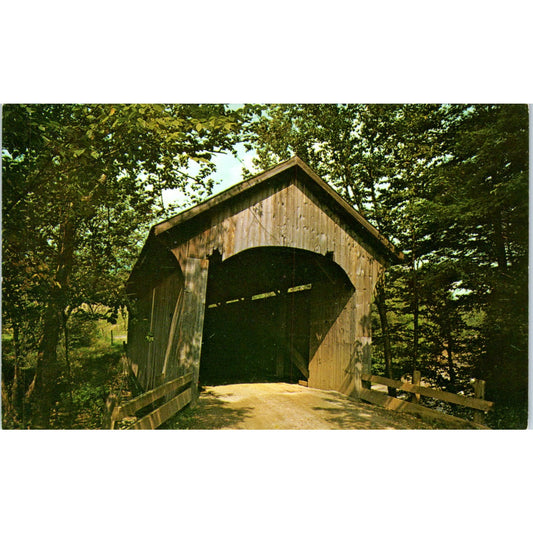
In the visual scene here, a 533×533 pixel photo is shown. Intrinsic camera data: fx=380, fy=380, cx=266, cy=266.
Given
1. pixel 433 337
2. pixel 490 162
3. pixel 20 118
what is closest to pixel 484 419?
pixel 433 337

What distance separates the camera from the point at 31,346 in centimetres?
568

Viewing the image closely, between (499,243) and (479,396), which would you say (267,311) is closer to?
(499,243)

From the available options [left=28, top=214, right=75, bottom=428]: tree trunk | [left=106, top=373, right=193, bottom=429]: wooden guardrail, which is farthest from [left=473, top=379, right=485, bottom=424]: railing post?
[left=28, top=214, right=75, bottom=428]: tree trunk

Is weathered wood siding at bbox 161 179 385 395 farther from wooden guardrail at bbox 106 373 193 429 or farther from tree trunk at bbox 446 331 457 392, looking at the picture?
wooden guardrail at bbox 106 373 193 429

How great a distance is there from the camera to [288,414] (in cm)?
631

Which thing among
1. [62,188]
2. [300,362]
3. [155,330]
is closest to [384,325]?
[300,362]

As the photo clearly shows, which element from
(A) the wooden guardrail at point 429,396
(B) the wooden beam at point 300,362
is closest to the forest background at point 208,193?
(A) the wooden guardrail at point 429,396

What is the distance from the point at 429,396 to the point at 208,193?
605 centimetres

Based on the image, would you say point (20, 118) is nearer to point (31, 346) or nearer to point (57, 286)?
point (57, 286)

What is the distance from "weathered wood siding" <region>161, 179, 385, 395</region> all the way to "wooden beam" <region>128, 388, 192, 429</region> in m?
2.24

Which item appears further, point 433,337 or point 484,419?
point 433,337

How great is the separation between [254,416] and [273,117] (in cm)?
513

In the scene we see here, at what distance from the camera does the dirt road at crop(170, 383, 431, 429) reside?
18.9ft

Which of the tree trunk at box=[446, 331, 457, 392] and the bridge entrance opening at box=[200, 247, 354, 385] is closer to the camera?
the tree trunk at box=[446, 331, 457, 392]
